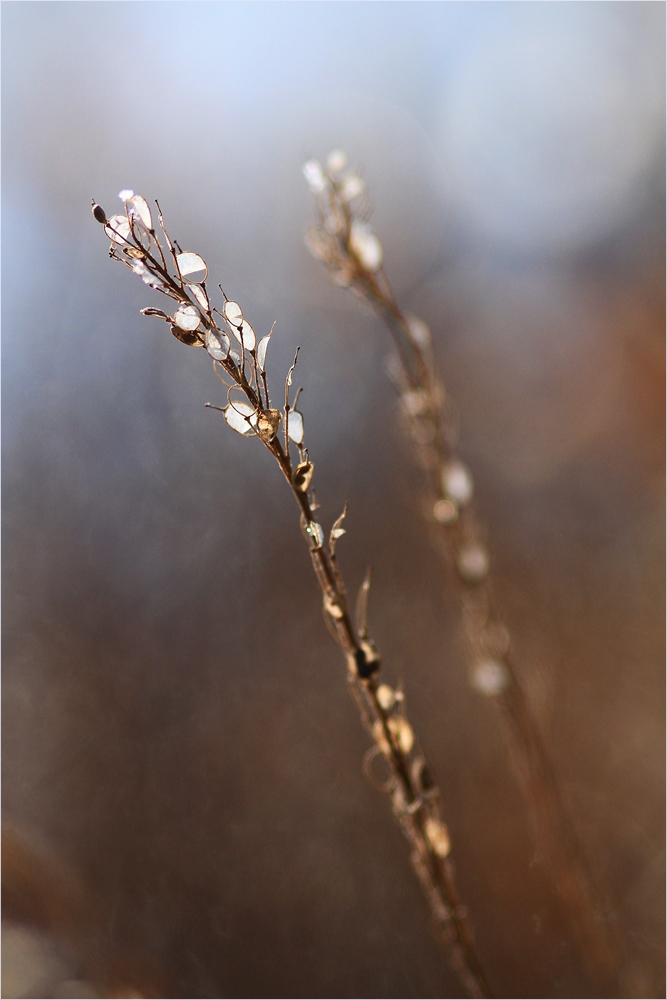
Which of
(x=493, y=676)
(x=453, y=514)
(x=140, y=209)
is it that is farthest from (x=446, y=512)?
(x=140, y=209)

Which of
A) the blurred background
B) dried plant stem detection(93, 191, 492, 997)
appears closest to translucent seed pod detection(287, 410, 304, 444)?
dried plant stem detection(93, 191, 492, 997)

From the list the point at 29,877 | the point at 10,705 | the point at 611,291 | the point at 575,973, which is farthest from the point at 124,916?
the point at 611,291

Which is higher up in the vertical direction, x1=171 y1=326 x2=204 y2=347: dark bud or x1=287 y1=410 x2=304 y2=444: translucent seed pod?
x1=171 y1=326 x2=204 y2=347: dark bud

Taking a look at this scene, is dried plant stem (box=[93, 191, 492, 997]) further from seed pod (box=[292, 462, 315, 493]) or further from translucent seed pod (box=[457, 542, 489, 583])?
translucent seed pod (box=[457, 542, 489, 583])

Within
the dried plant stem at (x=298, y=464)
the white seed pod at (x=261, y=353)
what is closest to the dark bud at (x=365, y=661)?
the dried plant stem at (x=298, y=464)

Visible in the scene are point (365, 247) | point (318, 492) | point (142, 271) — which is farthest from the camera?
point (318, 492)

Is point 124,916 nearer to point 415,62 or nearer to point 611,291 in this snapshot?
point 611,291

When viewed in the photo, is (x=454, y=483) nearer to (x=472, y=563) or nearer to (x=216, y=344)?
(x=472, y=563)
